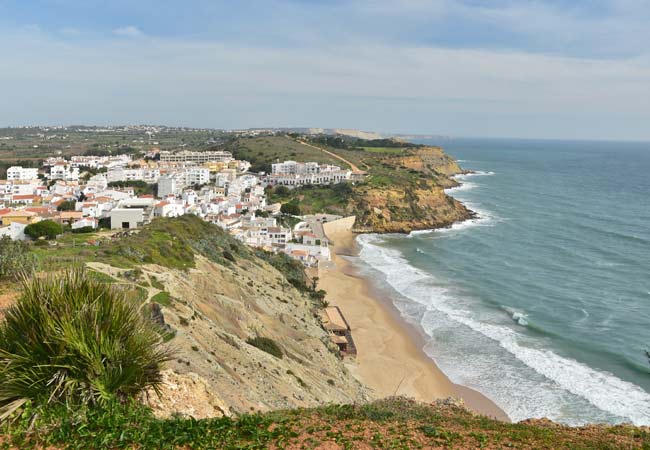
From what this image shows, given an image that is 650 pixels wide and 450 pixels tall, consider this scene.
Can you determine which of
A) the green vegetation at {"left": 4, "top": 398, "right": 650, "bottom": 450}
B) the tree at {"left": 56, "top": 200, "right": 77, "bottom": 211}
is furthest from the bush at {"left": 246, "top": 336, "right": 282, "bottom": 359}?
the tree at {"left": 56, "top": 200, "right": 77, "bottom": 211}

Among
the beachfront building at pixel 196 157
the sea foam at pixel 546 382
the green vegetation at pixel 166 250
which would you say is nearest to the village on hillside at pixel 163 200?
the beachfront building at pixel 196 157

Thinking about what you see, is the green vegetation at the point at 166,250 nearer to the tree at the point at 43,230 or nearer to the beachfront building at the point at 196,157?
the tree at the point at 43,230

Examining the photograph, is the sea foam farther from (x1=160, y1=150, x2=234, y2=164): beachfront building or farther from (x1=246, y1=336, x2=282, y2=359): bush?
(x1=160, y1=150, x2=234, y2=164): beachfront building

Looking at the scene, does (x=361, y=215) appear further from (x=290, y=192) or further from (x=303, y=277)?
(x=303, y=277)

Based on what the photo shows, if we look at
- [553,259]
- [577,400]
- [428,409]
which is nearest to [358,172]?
[553,259]

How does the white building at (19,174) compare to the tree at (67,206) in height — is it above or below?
above
